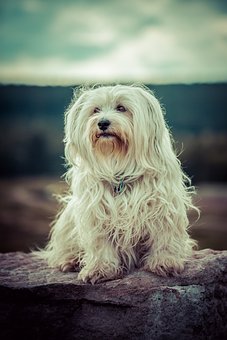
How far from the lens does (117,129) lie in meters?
4.53

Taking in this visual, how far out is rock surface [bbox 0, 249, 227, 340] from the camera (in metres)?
4.78

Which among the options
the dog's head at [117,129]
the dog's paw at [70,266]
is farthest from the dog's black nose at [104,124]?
the dog's paw at [70,266]

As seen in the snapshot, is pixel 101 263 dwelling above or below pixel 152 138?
below

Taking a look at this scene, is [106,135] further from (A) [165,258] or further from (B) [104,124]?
(A) [165,258]

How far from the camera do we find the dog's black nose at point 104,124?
4507mm

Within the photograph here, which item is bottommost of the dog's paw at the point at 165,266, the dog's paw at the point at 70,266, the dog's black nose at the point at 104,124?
the dog's paw at the point at 70,266

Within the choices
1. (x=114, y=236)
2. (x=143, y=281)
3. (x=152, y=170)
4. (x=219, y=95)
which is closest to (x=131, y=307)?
(x=143, y=281)

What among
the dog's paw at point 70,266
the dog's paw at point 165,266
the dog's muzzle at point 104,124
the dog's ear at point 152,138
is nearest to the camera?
the dog's muzzle at point 104,124

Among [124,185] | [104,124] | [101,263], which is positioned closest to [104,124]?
[104,124]

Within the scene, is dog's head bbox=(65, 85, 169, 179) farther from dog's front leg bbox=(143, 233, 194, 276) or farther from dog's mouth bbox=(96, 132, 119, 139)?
dog's front leg bbox=(143, 233, 194, 276)

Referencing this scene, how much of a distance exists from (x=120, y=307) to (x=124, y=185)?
92 cm

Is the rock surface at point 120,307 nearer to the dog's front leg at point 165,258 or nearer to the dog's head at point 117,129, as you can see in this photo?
the dog's front leg at point 165,258

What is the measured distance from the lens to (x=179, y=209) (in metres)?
4.95

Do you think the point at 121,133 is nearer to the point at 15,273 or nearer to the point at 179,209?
the point at 179,209
